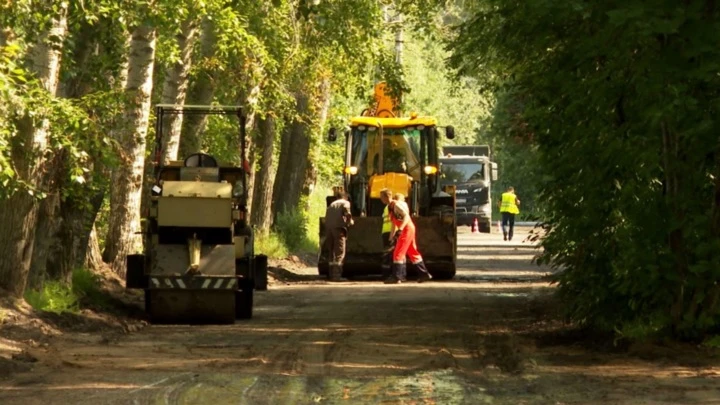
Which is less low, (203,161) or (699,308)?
(203,161)

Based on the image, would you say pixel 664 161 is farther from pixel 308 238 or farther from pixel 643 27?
pixel 308 238

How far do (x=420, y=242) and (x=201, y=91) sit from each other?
5.24m

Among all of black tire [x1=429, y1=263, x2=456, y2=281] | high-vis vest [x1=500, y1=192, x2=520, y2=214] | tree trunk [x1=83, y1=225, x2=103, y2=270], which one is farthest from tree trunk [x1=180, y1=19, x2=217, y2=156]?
high-vis vest [x1=500, y1=192, x2=520, y2=214]

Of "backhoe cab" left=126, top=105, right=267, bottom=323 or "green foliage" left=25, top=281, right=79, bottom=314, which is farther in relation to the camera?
"backhoe cab" left=126, top=105, right=267, bottom=323

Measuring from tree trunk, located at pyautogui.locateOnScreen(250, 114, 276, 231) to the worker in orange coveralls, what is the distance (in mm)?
10173

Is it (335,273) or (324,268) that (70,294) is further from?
(324,268)

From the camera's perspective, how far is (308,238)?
44625 millimetres

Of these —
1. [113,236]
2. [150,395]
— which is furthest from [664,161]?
[113,236]

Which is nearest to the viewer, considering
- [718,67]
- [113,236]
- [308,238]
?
[718,67]

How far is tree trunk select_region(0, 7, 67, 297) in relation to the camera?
19547 mm

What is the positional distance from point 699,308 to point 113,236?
1202 centimetres

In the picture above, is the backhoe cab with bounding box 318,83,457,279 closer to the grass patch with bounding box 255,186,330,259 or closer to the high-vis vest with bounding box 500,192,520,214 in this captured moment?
the grass patch with bounding box 255,186,330,259

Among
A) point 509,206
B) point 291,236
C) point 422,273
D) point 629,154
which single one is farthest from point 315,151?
point 629,154

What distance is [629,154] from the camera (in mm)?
17172
